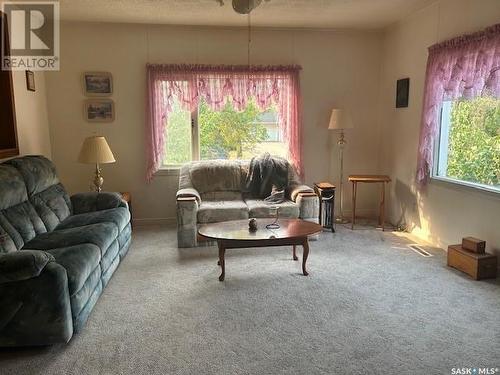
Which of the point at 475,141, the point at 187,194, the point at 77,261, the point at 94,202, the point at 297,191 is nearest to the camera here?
the point at 77,261

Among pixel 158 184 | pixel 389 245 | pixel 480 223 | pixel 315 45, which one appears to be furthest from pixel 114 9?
pixel 480 223

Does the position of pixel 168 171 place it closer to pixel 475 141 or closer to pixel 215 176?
pixel 215 176

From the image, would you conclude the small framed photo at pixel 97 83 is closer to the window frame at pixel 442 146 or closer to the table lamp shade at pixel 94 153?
the table lamp shade at pixel 94 153

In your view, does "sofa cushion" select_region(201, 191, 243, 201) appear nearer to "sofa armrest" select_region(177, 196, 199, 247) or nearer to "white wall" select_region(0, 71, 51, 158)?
"sofa armrest" select_region(177, 196, 199, 247)

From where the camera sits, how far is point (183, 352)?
2184 millimetres

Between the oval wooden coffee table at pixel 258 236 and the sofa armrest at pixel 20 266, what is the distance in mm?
1329

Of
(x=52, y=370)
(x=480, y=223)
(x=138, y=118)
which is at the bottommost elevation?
(x=52, y=370)

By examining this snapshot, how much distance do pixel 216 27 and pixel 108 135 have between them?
1959 mm

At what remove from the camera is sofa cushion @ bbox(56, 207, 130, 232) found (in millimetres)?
3398

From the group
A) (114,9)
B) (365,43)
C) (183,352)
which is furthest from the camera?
(365,43)

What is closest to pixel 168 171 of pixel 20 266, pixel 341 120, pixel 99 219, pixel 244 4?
pixel 99 219

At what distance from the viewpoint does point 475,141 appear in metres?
3.51

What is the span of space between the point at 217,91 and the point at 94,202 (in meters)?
2.06

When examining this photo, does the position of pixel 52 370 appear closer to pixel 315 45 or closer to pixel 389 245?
pixel 389 245
